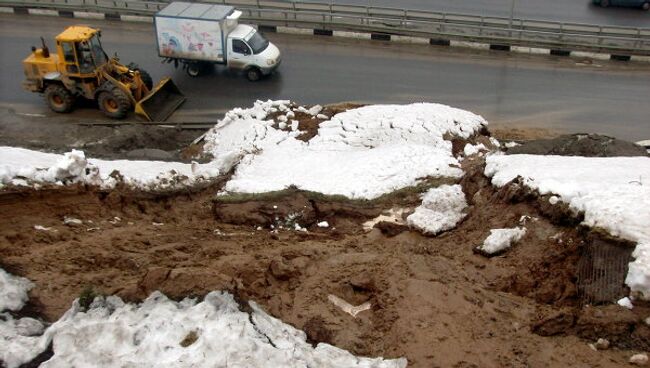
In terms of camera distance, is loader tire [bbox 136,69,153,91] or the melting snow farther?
loader tire [bbox 136,69,153,91]

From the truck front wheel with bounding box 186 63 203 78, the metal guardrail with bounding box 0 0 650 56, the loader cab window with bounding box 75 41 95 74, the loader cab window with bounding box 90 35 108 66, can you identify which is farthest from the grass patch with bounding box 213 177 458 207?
the metal guardrail with bounding box 0 0 650 56

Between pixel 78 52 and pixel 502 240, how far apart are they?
13.6m

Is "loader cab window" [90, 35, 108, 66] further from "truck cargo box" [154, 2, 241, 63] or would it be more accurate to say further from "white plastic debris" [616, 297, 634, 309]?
"white plastic debris" [616, 297, 634, 309]

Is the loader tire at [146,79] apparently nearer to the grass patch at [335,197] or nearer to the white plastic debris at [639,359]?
the grass patch at [335,197]

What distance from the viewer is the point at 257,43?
20.4m

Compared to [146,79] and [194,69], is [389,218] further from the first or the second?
[194,69]

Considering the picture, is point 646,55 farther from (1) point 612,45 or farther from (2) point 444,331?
(2) point 444,331

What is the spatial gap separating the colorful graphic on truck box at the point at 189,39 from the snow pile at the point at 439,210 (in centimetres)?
1130

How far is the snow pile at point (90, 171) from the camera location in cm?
1102

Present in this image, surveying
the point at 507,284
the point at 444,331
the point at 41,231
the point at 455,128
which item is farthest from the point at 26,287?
the point at 455,128

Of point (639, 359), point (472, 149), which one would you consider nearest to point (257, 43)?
point (472, 149)

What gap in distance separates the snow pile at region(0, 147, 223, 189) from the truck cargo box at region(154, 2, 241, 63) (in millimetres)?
7518

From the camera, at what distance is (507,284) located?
8.69 meters

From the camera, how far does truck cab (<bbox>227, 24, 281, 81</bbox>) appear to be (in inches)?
790
